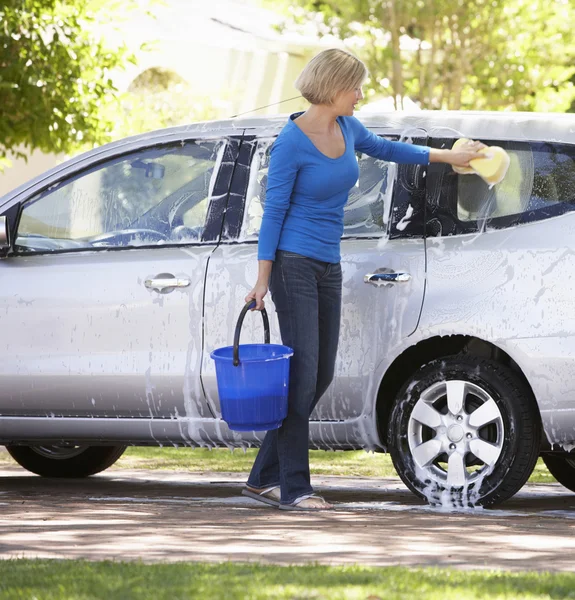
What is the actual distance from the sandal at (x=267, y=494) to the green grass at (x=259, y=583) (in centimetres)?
187

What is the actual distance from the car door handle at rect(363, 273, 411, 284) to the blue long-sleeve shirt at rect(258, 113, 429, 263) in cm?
24

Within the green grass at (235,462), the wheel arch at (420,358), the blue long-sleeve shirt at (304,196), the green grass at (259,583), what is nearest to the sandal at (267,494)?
the wheel arch at (420,358)

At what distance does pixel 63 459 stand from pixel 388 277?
2.85 meters

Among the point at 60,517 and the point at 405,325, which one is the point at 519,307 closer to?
the point at 405,325

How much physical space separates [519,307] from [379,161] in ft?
3.23

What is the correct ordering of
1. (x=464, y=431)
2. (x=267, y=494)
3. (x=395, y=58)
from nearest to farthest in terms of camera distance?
(x=464, y=431) < (x=267, y=494) < (x=395, y=58)

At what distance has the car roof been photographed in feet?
20.6

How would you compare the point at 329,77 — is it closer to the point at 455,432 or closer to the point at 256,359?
the point at 256,359

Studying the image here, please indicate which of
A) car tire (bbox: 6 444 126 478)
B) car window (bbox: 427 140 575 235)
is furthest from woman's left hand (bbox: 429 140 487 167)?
car tire (bbox: 6 444 126 478)

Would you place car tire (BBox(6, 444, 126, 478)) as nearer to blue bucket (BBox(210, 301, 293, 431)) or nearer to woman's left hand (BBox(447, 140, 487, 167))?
blue bucket (BBox(210, 301, 293, 431))

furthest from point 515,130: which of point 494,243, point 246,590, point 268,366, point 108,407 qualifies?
point 246,590

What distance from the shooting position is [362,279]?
638cm

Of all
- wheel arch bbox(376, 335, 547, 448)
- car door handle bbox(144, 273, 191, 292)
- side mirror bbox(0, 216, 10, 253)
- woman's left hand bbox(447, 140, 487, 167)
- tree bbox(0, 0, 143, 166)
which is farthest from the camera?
tree bbox(0, 0, 143, 166)

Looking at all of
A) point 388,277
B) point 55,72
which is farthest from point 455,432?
point 55,72
